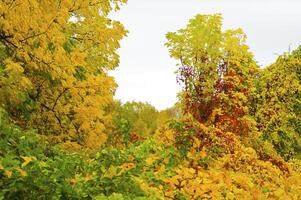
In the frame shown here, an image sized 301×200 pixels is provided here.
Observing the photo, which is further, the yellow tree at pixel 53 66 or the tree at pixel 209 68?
the tree at pixel 209 68

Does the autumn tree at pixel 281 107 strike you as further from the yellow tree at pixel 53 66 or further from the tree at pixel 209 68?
the yellow tree at pixel 53 66

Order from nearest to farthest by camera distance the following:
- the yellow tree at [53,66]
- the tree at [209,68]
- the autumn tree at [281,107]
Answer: the yellow tree at [53,66]
the tree at [209,68]
the autumn tree at [281,107]

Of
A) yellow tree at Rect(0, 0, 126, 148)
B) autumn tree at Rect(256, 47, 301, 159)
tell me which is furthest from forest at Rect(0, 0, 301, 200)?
autumn tree at Rect(256, 47, 301, 159)

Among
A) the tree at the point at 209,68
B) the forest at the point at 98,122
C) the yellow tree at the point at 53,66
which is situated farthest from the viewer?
the tree at the point at 209,68

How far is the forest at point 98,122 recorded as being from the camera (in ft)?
17.2

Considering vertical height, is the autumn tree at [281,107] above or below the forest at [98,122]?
above

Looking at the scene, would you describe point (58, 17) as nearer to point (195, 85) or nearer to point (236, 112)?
point (195, 85)

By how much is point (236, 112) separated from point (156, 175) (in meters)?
11.1

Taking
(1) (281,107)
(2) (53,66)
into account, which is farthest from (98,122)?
(1) (281,107)

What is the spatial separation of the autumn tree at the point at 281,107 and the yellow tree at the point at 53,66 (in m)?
15.1

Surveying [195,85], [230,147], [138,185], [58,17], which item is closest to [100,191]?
[138,185]

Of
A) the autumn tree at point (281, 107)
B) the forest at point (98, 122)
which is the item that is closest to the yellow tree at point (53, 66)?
the forest at point (98, 122)

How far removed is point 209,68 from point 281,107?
35.0ft

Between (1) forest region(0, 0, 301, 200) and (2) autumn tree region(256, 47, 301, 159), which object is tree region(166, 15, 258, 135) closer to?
(1) forest region(0, 0, 301, 200)
